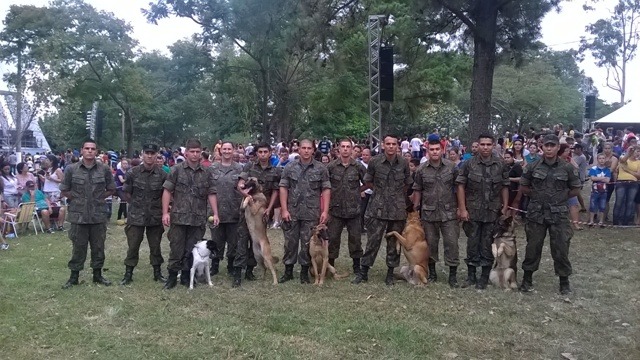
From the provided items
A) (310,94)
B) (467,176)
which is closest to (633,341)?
(467,176)

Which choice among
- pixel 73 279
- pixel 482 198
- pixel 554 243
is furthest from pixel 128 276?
pixel 554 243

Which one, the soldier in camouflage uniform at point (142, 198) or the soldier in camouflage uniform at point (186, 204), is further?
the soldier in camouflage uniform at point (142, 198)

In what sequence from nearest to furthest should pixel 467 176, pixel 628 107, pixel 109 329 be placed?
pixel 109 329
pixel 467 176
pixel 628 107

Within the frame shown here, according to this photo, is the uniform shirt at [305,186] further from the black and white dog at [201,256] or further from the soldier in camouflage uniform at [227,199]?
the black and white dog at [201,256]

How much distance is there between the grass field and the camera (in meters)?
5.33

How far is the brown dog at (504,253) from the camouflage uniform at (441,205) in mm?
510

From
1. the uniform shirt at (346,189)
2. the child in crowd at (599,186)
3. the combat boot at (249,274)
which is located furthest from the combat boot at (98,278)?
the child in crowd at (599,186)

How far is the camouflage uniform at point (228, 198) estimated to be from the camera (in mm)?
7879

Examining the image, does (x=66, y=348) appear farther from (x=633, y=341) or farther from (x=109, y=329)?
(x=633, y=341)

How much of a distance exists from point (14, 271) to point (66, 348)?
3989mm

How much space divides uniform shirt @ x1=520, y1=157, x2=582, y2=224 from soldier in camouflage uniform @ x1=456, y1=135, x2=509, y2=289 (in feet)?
1.24

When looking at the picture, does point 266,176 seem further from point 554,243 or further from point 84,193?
point 554,243

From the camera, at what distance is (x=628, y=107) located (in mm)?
27234

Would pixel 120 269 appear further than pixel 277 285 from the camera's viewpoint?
Yes
